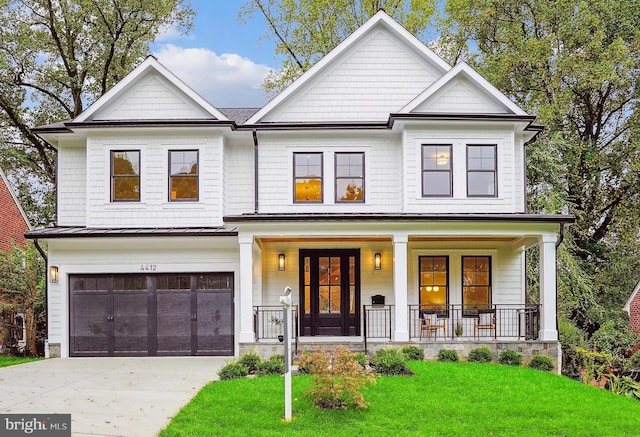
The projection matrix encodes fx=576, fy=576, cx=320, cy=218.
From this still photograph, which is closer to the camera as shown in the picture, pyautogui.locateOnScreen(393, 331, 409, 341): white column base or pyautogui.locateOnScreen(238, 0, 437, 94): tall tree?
pyautogui.locateOnScreen(393, 331, 409, 341): white column base

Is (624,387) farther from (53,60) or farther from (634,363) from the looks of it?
(53,60)

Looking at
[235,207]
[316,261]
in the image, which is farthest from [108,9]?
[316,261]

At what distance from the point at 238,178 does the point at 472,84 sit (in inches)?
273

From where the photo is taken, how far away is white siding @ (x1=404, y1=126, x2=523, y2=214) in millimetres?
15266

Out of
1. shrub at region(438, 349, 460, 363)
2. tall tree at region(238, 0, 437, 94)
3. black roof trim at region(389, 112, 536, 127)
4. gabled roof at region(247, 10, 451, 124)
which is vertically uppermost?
tall tree at region(238, 0, 437, 94)

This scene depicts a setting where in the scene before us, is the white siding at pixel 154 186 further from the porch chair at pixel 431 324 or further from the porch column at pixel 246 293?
the porch chair at pixel 431 324

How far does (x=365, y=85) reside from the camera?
1638cm

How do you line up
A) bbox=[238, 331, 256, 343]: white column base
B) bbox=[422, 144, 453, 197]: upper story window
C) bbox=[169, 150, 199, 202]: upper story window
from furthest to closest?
1. bbox=[169, 150, 199, 202]: upper story window
2. bbox=[422, 144, 453, 197]: upper story window
3. bbox=[238, 331, 256, 343]: white column base

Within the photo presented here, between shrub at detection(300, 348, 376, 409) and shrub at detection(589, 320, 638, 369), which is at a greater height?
shrub at detection(300, 348, 376, 409)


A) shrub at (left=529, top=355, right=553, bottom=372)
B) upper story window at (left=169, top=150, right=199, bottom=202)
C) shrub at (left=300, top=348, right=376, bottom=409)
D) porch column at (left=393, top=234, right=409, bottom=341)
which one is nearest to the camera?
shrub at (left=300, top=348, right=376, bottom=409)

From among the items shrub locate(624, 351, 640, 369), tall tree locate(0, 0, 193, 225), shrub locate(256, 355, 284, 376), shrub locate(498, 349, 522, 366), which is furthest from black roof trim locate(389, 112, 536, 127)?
tall tree locate(0, 0, 193, 225)

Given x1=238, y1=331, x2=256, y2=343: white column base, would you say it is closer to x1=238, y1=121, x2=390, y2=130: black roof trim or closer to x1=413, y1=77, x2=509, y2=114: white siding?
x1=238, y1=121, x2=390, y2=130: black roof trim

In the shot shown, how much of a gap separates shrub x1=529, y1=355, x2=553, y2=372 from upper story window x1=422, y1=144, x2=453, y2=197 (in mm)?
4640

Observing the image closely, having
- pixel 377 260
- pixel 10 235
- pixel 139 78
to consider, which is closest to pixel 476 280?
pixel 377 260
